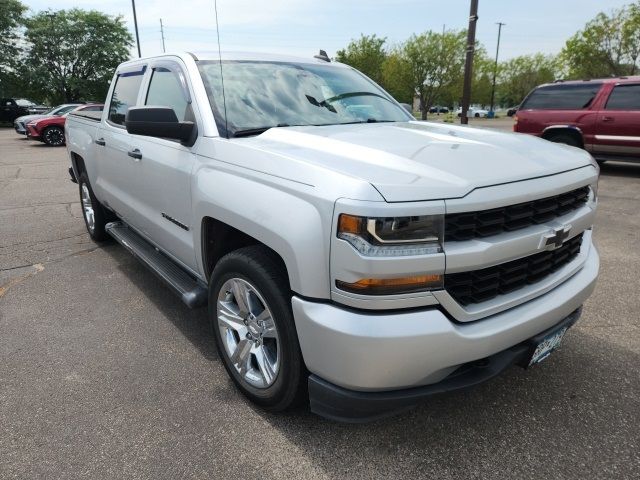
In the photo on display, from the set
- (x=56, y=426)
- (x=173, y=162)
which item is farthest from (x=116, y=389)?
(x=173, y=162)

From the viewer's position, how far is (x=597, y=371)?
282 centimetres

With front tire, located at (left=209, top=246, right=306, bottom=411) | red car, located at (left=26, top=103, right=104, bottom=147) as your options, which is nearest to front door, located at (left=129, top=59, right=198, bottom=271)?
front tire, located at (left=209, top=246, right=306, bottom=411)

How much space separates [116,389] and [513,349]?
2.13 meters

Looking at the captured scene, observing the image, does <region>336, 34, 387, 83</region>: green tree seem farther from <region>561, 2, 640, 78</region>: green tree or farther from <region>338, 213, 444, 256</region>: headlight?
<region>338, 213, 444, 256</region>: headlight

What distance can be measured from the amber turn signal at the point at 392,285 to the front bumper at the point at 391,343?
0.28 ft

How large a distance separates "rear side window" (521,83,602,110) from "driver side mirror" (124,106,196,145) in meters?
9.61

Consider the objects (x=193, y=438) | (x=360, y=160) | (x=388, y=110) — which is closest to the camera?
(x=360, y=160)

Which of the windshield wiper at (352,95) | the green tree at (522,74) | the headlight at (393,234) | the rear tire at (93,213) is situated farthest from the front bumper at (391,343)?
the green tree at (522,74)

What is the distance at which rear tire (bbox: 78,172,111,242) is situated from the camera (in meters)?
5.12

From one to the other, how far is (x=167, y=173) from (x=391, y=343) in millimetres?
1931

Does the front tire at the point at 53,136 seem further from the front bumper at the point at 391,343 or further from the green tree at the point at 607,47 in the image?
the green tree at the point at 607,47

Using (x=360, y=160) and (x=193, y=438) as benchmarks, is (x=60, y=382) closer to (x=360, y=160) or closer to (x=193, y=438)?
(x=193, y=438)

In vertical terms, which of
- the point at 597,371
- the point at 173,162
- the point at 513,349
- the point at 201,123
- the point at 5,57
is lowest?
the point at 597,371

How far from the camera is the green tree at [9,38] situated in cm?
3412
